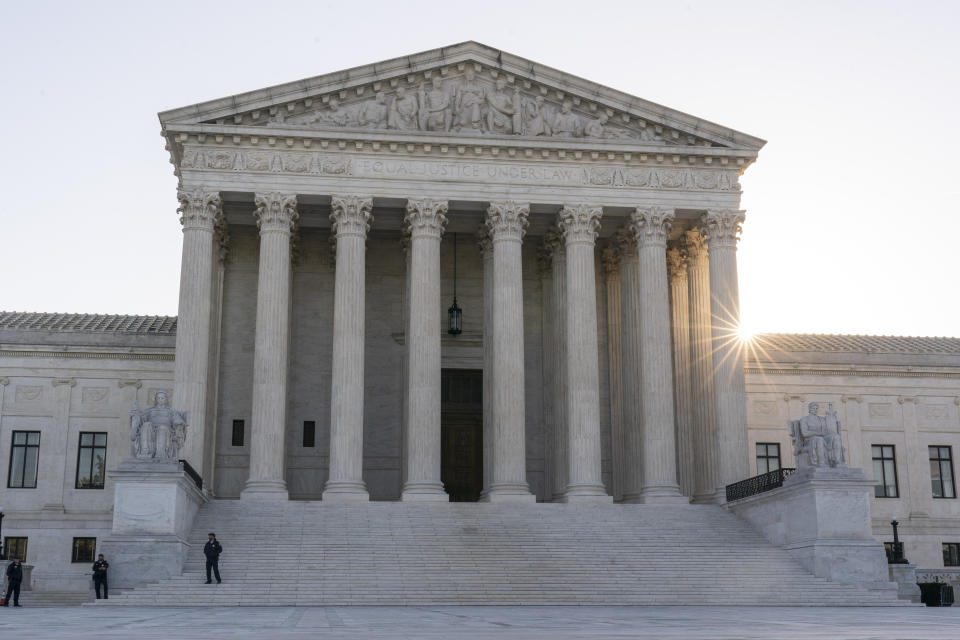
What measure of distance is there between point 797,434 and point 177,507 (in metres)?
20.2

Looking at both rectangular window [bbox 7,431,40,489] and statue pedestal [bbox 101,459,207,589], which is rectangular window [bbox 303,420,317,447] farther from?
statue pedestal [bbox 101,459,207,589]

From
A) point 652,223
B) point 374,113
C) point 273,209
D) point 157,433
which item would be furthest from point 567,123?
point 157,433

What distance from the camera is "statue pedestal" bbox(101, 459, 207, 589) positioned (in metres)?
33.0

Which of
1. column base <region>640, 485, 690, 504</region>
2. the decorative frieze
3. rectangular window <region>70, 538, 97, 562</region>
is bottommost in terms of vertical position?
rectangular window <region>70, 538, 97, 562</region>

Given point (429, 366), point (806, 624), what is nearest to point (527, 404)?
point (429, 366)

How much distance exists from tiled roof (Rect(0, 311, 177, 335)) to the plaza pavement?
24966 millimetres

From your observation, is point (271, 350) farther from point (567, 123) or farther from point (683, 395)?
point (683, 395)

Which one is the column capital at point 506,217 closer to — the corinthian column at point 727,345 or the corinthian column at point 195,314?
the corinthian column at point 727,345

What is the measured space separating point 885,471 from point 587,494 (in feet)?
58.4

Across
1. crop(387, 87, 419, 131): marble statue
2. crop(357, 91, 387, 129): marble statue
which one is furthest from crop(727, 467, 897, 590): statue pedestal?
crop(357, 91, 387, 129): marble statue

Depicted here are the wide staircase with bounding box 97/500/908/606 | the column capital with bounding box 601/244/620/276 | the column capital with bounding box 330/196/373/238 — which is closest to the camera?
the wide staircase with bounding box 97/500/908/606

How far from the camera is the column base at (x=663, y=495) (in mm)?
42562

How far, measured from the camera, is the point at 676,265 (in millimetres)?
50125

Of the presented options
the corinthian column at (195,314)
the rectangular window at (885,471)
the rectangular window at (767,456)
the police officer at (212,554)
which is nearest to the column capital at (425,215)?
the corinthian column at (195,314)
